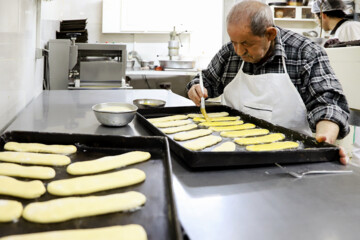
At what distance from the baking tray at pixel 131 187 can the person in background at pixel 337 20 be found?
3.85 m

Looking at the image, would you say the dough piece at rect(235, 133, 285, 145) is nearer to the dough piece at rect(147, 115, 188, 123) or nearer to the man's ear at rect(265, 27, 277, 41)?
the dough piece at rect(147, 115, 188, 123)

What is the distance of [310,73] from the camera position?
6.03 ft

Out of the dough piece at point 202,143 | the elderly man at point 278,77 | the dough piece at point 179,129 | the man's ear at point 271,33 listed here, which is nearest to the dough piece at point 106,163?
the dough piece at point 202,143

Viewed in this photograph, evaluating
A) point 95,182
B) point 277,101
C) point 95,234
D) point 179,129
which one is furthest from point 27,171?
point 277,101

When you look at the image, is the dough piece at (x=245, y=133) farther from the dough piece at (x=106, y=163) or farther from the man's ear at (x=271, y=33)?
the man's ear at (x=271, y=33)

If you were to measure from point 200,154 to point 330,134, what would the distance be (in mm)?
804

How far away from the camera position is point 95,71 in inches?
130

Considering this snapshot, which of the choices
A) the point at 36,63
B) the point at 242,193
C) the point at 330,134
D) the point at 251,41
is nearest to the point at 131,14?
the point at 36,63

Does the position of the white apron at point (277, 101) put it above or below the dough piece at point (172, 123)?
above

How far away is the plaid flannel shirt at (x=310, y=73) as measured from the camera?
5.25 feet

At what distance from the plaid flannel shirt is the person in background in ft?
8.10

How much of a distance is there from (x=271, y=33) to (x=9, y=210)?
163cm

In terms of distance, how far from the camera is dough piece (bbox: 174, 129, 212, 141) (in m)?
1.36

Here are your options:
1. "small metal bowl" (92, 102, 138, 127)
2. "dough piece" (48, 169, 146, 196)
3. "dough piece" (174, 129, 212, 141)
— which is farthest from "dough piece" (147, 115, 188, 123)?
"dough piece" (48, 169, 146, 196)
